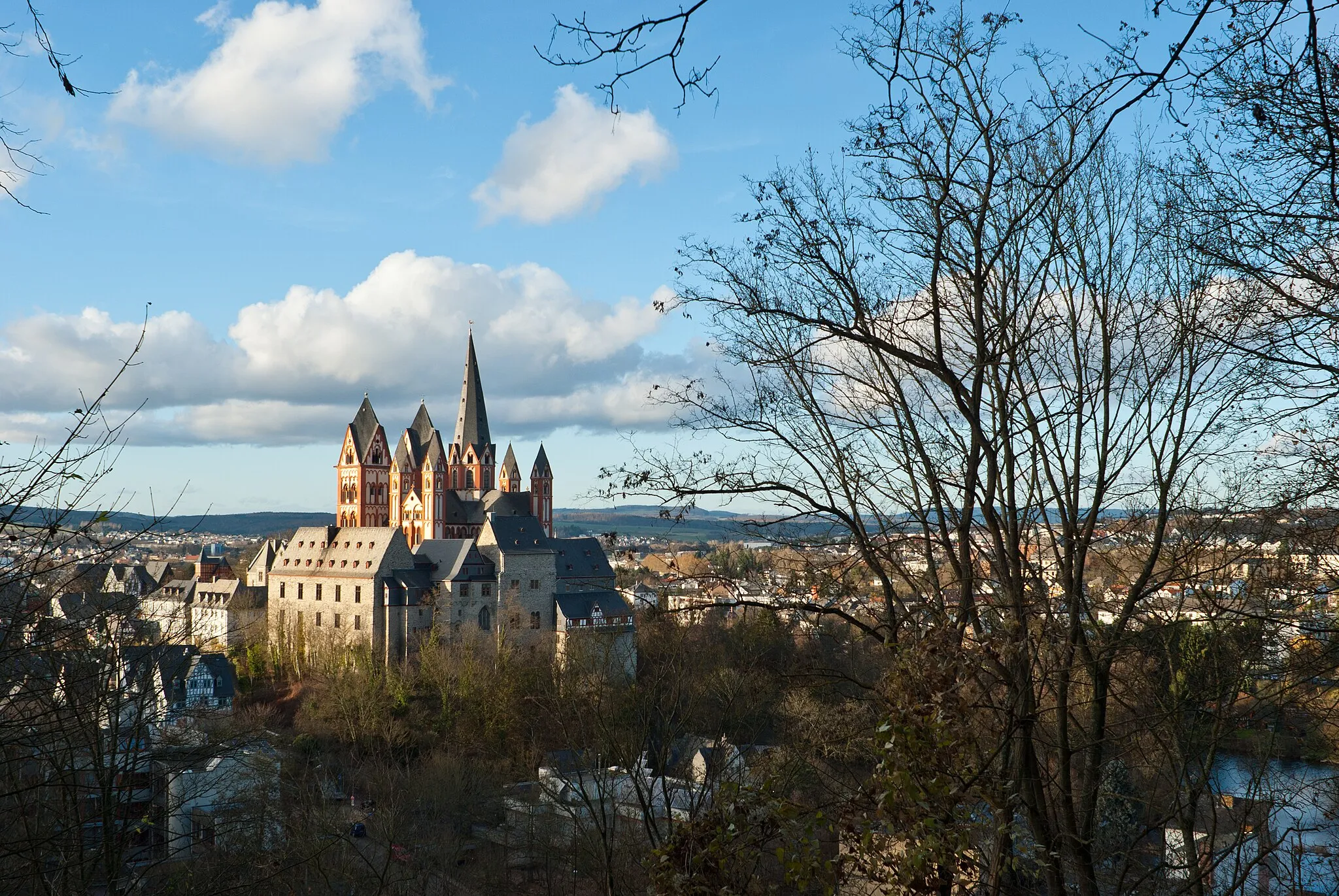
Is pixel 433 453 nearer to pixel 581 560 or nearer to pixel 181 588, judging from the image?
pixel 581 560

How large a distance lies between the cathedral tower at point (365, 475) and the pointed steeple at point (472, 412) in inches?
220

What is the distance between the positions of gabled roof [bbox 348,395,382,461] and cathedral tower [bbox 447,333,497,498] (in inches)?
214

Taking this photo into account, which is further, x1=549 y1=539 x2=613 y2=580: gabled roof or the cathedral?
the cathedral

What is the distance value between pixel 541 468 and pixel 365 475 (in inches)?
525

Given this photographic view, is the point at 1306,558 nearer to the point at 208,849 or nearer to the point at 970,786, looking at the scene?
the point at 970,786

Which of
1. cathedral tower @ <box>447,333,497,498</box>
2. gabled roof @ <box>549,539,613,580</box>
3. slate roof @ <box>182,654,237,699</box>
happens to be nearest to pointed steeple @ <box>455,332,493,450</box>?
cathedral tower @ <box>447,333,497,498</box>

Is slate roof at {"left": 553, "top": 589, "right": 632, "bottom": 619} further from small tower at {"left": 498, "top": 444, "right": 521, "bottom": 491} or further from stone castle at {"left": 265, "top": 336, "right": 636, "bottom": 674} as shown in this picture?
small tower at {"left": 498, "top": 444, "right": 521, "bottom": 491}

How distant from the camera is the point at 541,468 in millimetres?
76312

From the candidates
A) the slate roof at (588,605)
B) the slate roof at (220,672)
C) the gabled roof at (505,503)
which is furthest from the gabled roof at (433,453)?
the slate roof at (220,672)

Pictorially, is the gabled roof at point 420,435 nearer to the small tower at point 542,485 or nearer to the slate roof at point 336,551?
the small tower at point 542,485

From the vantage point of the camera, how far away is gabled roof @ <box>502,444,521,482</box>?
244ft

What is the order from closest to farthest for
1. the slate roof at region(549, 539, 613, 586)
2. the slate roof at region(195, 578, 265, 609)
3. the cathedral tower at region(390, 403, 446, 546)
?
the slate roof at region(195, 578, 265, 609) < the slate roof at region(549, 539, 613, 586) < the cathedral tower at region(390, 403, 446, 546)

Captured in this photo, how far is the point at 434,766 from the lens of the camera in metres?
27.0

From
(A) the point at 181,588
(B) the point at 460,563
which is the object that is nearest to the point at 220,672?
(A) the point at 181,588
